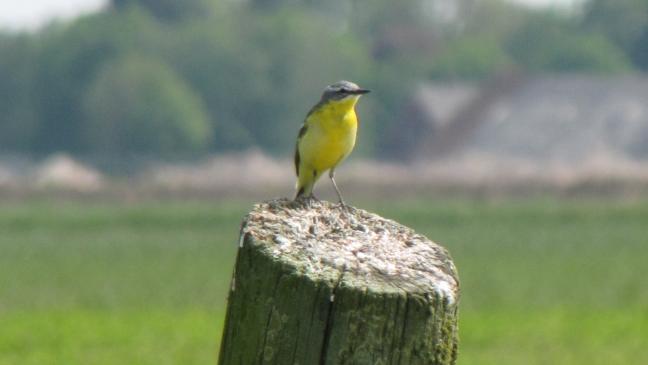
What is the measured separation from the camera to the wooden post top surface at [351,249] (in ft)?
12.4

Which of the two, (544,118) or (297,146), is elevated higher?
(544,118)

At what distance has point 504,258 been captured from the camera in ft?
119

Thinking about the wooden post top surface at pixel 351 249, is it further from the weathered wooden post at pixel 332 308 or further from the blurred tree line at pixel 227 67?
the blurred tree line at pixel 227 67

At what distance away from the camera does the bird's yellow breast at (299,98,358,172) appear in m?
Result: 6.91

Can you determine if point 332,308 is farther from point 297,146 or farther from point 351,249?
point 297,146

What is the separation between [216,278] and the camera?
103 feet

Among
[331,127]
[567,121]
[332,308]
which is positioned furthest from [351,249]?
[567,121]

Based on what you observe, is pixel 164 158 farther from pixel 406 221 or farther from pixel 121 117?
pixel 406 221

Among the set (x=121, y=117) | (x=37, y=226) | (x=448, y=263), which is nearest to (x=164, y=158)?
(x=121, y=117)

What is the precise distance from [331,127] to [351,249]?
293 centimetres

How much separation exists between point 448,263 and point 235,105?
104 meters

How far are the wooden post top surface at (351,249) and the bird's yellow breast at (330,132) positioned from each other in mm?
2482

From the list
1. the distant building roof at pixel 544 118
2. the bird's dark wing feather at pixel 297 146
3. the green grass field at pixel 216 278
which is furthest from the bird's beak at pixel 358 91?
the distant building roof at pixel 544 118

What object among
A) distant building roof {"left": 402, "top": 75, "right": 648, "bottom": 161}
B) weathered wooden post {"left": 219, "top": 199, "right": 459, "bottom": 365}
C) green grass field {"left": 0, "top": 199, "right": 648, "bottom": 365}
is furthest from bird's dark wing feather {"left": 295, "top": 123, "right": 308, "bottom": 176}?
distant building roof {"left": 402, "top": 75, "right": 648, "bottom": 161}
